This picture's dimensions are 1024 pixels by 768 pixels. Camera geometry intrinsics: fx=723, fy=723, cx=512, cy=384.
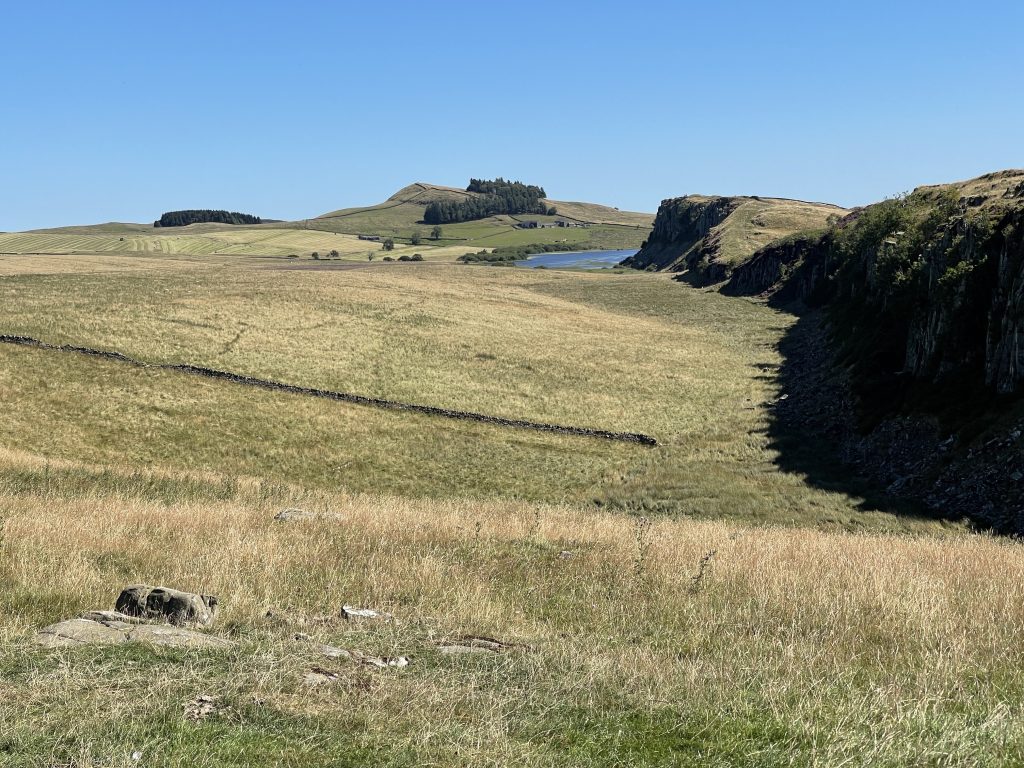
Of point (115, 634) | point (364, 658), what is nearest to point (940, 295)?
point (364, 658)

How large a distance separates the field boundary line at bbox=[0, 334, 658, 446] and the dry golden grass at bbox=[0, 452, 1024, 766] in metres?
27.3

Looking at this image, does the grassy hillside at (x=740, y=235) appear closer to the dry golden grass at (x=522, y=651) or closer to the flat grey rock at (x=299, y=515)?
the flat grey rock at (x=299, y=515)

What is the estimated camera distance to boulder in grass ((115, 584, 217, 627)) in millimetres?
8375

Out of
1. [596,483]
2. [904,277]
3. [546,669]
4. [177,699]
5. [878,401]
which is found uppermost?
[904,277]

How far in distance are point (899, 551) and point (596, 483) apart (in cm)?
2099

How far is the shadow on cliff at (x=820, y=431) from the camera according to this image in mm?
29500

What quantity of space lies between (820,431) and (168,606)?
3863 centimetres

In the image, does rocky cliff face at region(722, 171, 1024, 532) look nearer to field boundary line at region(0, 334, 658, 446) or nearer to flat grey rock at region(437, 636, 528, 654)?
field boundary line at region(0, 334, 658, 446)

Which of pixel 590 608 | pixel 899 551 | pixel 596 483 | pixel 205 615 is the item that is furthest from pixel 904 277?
pixel 205 615

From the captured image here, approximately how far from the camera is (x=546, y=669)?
718cm

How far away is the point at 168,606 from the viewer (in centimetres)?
855

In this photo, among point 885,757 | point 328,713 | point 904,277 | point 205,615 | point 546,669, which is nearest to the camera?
point 885,757

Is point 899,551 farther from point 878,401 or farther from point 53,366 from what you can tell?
point 53,366

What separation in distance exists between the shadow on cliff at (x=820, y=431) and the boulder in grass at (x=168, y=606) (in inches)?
1010
